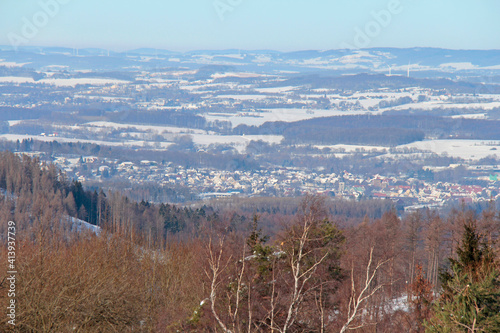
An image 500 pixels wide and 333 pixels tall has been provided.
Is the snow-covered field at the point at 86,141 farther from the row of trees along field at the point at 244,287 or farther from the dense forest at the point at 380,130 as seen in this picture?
the row of trees along field at the point at 244,287

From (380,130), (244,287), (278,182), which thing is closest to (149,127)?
(380,130)

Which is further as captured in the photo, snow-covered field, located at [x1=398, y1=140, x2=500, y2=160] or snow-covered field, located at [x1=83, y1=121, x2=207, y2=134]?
snow-covered field, located at [x1=83, y1=121, x2=207, y2=134]

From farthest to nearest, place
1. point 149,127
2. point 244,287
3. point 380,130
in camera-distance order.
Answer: point 149,127 → point 380,130 → point 244,287

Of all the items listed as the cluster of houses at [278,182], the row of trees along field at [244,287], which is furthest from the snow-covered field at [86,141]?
the row of trees along field at [244,287]

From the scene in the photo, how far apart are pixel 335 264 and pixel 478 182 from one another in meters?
121

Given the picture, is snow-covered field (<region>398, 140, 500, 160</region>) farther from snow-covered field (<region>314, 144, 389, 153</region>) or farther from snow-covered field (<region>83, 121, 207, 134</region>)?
snow-covered field (<region>83, 121, 207, 134</region>)

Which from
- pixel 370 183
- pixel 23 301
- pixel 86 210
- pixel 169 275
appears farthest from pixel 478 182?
pixel 23 301

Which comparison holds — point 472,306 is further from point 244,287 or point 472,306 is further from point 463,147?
point 463,147

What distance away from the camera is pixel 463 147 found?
161125mm

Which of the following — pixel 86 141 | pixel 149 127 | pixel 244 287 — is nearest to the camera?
pixel 244 287

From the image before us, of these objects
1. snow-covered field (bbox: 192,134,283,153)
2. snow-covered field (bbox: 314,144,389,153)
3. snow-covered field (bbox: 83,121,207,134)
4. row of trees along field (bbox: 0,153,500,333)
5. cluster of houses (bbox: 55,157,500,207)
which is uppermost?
row of trees along field (bbox: 0,153,500,333)

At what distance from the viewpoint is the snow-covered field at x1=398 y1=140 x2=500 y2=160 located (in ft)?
497

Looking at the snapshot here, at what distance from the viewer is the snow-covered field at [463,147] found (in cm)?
15150

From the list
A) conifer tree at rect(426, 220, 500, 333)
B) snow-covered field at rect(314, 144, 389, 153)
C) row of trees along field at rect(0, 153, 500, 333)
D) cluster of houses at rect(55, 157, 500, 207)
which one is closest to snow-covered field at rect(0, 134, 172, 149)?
cluster of houses at rect(55, 157, 500, 207)
